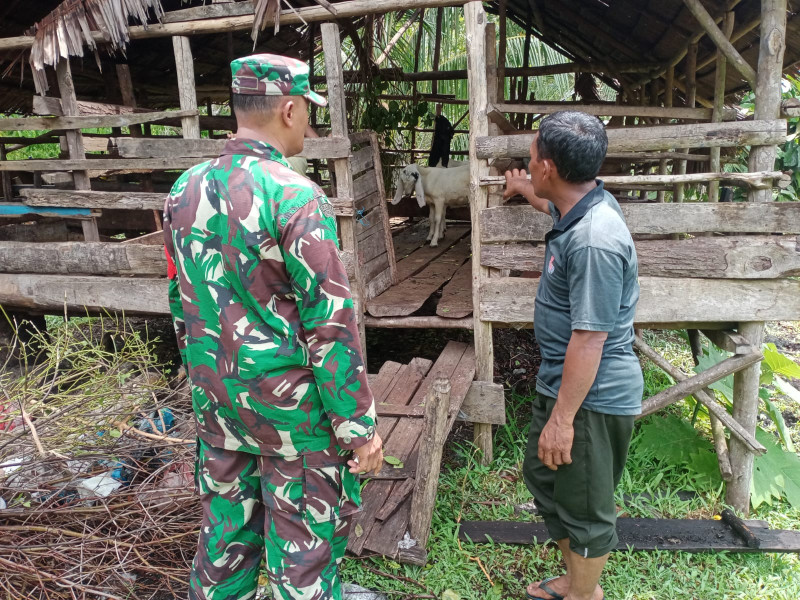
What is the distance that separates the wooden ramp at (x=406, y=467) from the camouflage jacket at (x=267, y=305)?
110 cm

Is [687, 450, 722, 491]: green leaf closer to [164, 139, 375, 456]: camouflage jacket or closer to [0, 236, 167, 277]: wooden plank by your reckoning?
[164, 139, 375, 456]: camouflage jacket

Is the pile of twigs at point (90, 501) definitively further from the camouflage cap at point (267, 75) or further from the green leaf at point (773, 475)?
Answer: the green leaf at point (773, 475)

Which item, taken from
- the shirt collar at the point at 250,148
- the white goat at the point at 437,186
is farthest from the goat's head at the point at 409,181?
the shirt collar at the point at 250,148

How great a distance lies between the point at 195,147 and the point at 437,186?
353 centimetres

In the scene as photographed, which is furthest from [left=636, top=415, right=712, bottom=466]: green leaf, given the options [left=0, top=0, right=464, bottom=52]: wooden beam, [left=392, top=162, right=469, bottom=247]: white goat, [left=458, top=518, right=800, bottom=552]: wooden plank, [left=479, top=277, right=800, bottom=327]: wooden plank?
[left=392, top=162, right=469, bottom=247]: white goat

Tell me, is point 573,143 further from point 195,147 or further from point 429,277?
point 429,277

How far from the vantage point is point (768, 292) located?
3354 millimetres

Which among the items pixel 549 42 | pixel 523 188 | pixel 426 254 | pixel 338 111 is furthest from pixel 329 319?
pixel 549 42

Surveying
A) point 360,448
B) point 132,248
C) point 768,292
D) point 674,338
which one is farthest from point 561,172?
point 674,338

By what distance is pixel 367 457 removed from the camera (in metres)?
1.76

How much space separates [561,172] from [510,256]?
4.84ft

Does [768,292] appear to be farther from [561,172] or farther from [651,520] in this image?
[561,172]

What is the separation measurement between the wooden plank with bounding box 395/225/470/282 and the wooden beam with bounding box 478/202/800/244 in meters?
1.95

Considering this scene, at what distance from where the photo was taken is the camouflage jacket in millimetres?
1591
